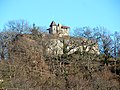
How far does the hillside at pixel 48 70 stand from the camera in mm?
32188

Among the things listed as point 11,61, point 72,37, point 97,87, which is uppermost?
point 72,37

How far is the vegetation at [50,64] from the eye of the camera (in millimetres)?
32606

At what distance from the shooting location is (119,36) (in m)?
45.5

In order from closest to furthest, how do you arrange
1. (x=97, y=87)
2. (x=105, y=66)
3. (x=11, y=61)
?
(x=97, y=87) → (x=11, y=61) → (x=105, y=66)

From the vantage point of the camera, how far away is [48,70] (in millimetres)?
37875

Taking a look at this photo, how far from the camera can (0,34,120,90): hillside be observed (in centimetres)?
3219

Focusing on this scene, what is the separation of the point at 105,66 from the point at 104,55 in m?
3.40

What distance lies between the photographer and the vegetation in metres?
32.6

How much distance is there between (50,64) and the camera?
39094mm

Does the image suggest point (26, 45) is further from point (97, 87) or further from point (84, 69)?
point (97, 87)

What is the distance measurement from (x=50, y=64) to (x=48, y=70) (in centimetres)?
141

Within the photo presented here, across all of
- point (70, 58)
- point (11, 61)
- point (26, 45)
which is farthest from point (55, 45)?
point (11, 61)

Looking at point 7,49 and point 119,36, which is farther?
point 119,36

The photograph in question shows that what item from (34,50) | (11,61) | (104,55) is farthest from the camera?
(104,55)
